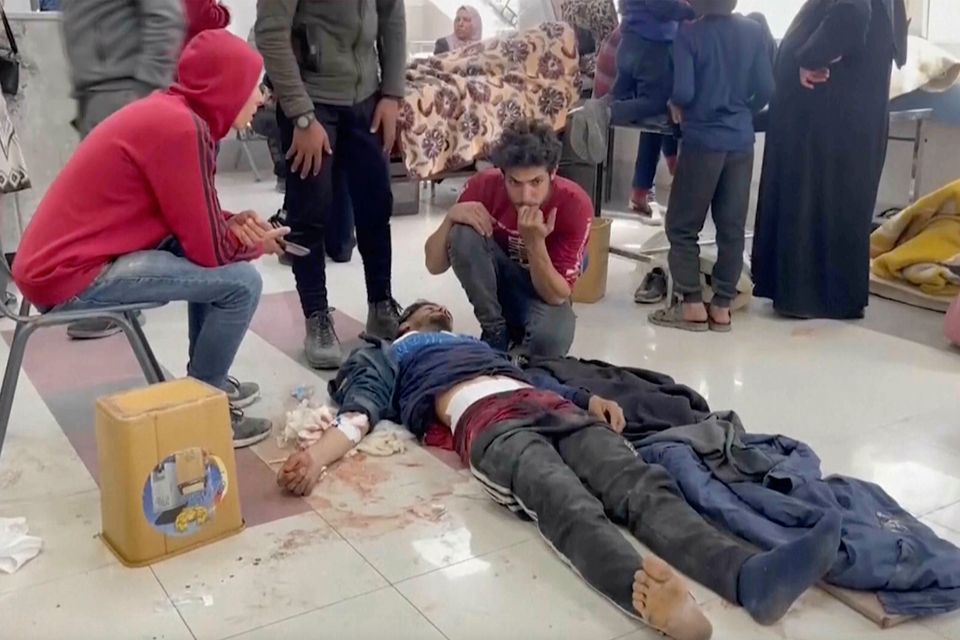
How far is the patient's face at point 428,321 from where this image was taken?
2.68 meters

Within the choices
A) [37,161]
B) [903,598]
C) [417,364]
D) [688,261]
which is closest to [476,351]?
[417,364]

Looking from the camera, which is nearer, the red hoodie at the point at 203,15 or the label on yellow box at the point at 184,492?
the label on yellow box at the point at 184,492

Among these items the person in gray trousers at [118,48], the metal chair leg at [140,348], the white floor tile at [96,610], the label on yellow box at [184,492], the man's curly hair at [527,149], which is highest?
the person in gray trousers at [118,48]

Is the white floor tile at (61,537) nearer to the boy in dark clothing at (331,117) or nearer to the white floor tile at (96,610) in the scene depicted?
the white floor tile at (96,610)

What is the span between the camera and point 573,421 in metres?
2.13

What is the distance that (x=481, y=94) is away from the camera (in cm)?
488

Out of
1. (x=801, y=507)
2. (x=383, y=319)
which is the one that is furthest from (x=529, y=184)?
(x=801, y=507)

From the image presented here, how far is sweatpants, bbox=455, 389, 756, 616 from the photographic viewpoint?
1770 mm

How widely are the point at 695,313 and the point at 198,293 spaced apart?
6.20ft

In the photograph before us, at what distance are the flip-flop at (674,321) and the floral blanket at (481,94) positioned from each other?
1.56m

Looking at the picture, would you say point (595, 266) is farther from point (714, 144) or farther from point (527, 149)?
point (527, 149)

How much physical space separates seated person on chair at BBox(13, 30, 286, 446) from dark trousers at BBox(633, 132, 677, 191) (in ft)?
10.1

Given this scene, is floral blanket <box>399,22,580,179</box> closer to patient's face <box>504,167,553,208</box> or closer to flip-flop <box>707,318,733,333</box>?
flip-flop <box>707,318,733,333</box>

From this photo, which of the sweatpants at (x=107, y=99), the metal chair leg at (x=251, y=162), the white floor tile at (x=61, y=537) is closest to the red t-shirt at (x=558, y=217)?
the sweatpants at (x=107, y=99)
